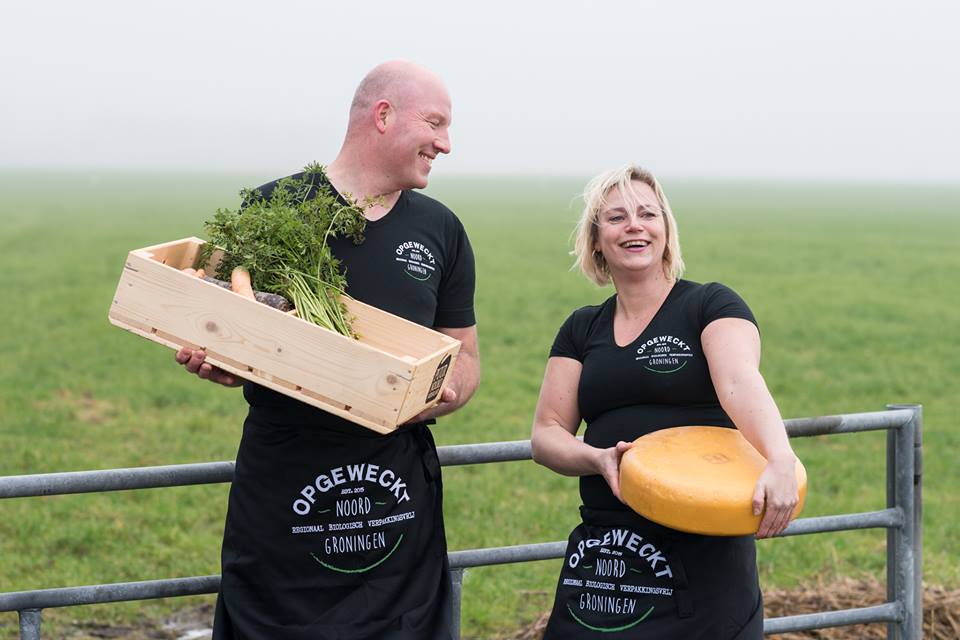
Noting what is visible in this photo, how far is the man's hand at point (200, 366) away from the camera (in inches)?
118

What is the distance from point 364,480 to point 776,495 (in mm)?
1105

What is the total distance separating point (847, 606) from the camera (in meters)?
5.32

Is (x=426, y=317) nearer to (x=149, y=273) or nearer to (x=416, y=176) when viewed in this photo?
(x=416, y=176)

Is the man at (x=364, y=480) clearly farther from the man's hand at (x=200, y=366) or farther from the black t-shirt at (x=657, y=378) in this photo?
the black t-shirt at (x=657, y=378)

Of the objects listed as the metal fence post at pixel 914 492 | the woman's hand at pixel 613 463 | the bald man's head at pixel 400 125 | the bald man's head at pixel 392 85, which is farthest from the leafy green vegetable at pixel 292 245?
the metal fence post at pixel 914 492

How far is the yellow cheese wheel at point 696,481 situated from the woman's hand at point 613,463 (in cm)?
3

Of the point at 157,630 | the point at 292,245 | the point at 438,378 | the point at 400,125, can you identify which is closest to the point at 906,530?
the point at 438,378

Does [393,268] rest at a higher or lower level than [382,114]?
lower

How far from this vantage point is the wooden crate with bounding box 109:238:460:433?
9.49 ft

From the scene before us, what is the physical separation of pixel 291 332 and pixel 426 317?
0.57 m

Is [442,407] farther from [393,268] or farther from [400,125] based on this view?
[400,125]

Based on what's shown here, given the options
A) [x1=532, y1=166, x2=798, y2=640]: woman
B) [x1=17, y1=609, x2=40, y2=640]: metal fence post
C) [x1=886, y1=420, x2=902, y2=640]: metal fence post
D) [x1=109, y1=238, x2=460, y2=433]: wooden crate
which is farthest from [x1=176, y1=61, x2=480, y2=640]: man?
[x1=886, y1=420, x2=902, y2=640]: metal fence post

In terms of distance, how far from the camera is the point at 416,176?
11.1 feet

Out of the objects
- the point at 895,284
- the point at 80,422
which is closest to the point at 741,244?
the point at 895,284
